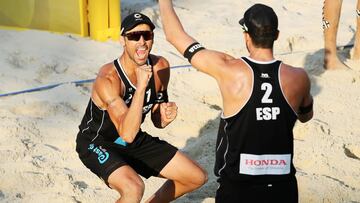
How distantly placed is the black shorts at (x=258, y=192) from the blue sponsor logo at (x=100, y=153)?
1.05m

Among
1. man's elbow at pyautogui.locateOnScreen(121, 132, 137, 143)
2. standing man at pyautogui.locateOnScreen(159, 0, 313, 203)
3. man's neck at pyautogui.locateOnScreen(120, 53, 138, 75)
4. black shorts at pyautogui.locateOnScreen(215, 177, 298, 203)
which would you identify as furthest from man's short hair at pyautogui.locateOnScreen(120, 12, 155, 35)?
black shorts at pyautogui.locateOnScreen(215, 177, 298, 203)

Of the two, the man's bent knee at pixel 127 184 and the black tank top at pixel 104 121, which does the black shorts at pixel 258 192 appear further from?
the black tank top at pixel 104 121

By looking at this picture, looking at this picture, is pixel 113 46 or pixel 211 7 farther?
pixel 211 7

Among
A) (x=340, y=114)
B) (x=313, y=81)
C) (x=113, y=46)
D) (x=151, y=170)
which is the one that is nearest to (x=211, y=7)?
(x=113, y=46)

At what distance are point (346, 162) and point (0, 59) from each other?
3559 millimetres

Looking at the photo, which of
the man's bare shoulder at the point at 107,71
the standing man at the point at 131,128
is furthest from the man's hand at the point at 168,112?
the man's bare shoulder at the point at 107,71

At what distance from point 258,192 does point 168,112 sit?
1.10 metres

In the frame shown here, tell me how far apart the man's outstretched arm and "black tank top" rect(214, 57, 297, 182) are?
6.1 inches

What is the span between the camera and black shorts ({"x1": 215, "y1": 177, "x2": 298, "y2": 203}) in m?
3.16

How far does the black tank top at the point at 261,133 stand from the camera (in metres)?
3.08

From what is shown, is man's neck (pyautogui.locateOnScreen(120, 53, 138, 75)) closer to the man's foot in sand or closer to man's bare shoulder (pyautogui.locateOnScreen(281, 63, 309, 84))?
man's bare shoulder (pyautogui.locateOnScreen(281, 63, 309, 84))

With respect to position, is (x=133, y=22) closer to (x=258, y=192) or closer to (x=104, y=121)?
(x=104, y=121)

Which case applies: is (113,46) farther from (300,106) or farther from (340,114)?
(300,106)

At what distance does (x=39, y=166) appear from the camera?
4.96m
